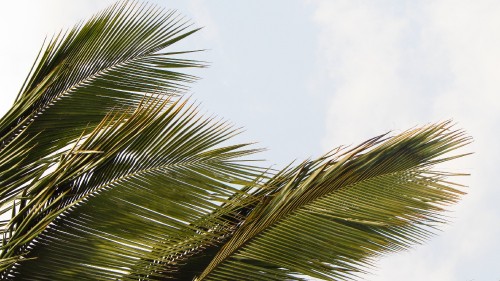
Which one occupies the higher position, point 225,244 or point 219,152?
point 219,152

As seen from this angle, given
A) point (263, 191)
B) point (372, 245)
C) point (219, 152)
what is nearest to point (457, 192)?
point (372, 245)

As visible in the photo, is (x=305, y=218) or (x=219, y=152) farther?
(x=219, y=152)

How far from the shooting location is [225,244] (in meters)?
4.30

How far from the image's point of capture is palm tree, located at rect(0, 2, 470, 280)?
414 cm

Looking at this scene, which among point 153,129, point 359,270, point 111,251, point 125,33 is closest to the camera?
point 359,270

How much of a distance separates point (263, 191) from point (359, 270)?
694 mm

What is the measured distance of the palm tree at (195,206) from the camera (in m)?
4.14

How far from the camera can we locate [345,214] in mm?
4160

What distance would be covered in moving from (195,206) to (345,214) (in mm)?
802

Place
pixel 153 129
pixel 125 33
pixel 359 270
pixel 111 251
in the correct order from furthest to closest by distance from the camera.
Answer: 1. pixel 125 33
2. pixel 153 129
3. pixel 111 251
4. pixel 359 270

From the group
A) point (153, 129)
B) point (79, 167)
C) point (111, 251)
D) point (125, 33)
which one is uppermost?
point (125, 33)

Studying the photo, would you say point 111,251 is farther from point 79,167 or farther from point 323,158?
point 323,158

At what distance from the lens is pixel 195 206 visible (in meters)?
4.51

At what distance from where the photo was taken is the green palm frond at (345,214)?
13.5ft
